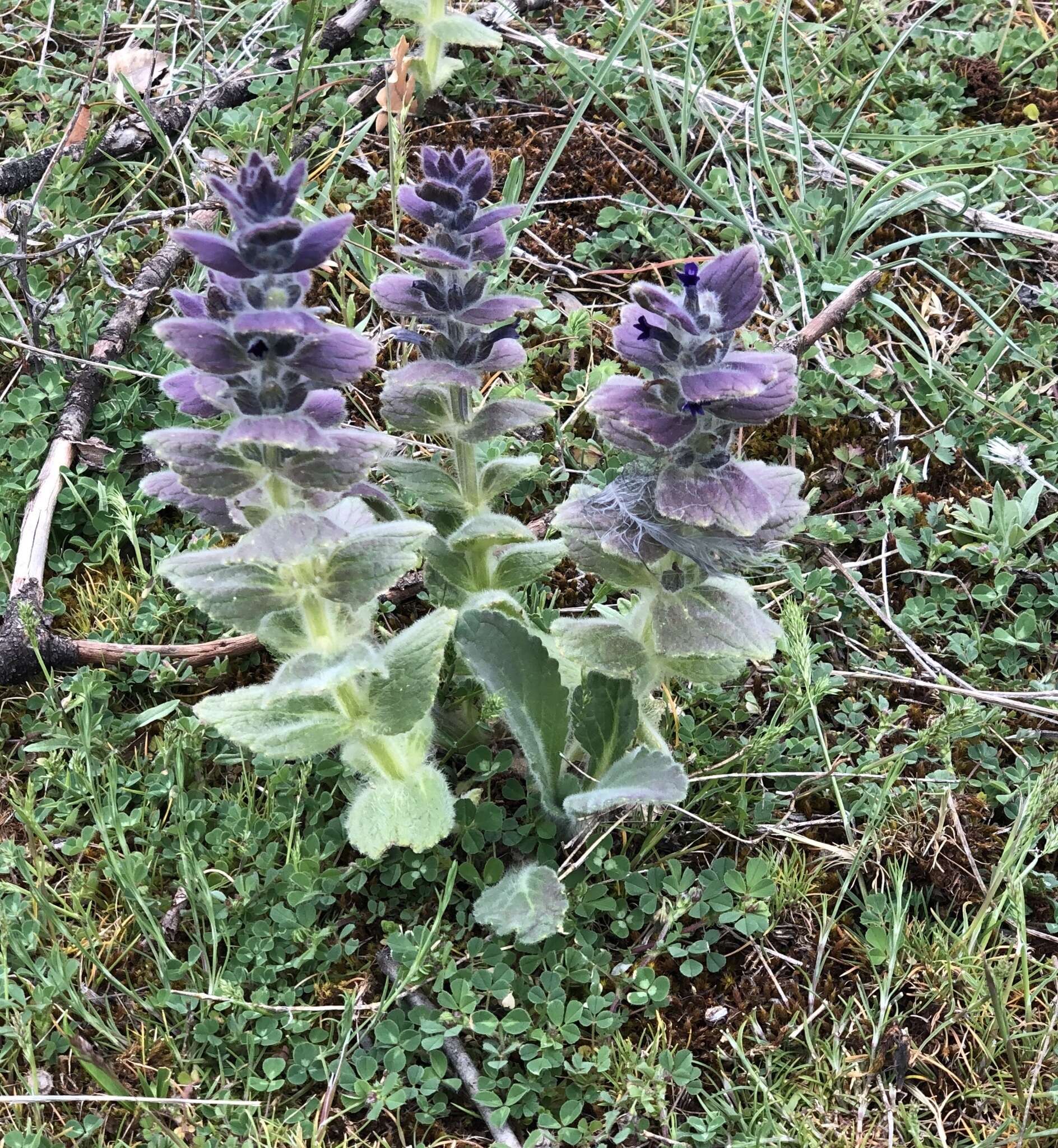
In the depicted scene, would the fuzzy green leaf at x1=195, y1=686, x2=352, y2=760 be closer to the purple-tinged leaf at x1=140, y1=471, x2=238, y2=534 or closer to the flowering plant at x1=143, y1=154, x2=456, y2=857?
the flowering plant at x1=143, y1=154, x2=456, y2=857

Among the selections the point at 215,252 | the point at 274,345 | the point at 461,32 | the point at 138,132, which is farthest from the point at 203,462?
the point at 138,132

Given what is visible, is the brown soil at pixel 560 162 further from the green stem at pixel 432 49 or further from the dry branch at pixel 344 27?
the dry branch at pixel 344 27

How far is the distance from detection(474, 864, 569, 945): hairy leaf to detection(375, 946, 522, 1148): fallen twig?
0.74 ft

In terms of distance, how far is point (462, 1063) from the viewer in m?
2.36

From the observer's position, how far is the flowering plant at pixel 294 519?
179 centimetres

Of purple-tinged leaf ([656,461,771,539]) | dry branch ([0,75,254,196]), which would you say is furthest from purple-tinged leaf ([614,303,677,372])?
dry branch ([0,75,254,196])

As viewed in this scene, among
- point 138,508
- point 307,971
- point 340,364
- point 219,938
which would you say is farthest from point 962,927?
point 138,508

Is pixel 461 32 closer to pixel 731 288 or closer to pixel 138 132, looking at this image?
pixel 138 132

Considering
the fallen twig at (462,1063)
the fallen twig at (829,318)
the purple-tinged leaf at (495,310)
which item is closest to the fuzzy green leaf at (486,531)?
the purple-tinged leaf at (495,310)

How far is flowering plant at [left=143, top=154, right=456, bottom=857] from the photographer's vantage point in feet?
5.88

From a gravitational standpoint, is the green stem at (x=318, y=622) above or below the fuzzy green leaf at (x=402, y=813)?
above

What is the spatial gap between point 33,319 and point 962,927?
10.8ft

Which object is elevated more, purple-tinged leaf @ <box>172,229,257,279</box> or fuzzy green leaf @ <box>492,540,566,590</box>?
purple-tinged leaf @ <box>172,229,257,279</box>

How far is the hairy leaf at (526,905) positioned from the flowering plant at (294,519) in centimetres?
21
